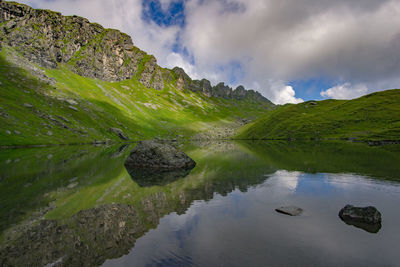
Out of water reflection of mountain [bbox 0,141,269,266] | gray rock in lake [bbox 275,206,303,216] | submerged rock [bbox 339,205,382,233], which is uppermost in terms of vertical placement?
submerged rock [bbox 339,205,382,233]

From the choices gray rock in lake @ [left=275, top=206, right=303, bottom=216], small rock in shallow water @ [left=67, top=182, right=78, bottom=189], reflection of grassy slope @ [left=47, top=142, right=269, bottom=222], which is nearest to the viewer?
gray rock in lake @ [left=275, top=206, right=303, bottom=216]

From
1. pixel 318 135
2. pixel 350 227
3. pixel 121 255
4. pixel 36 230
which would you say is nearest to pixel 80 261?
pixel 121 255

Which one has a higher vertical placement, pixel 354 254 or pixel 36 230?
pixel 354 254

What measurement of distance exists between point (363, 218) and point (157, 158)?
32025 mm

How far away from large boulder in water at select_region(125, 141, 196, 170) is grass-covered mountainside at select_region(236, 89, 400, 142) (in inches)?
4267

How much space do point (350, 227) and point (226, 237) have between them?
8.45m

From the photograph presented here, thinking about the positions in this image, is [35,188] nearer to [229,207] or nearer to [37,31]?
[229,207]

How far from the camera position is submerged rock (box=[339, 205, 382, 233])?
1341cm

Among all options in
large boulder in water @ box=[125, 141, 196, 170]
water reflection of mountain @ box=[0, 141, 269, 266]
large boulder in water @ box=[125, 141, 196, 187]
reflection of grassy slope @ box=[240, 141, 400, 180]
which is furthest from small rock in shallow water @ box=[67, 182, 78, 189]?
reflection of grassy slope @ box=[240, 141, 400, 180]

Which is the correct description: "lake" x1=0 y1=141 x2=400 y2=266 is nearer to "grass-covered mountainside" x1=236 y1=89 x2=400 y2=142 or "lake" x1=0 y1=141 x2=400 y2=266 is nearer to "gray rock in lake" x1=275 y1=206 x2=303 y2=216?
"gray rock in lake" x1=275 y1=206 x2=303 y2=216

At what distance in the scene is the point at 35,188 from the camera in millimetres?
23828

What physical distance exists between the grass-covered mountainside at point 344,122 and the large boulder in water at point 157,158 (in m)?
108

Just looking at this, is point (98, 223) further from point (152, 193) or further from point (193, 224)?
point (152, 193)

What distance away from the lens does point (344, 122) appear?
14012cm
